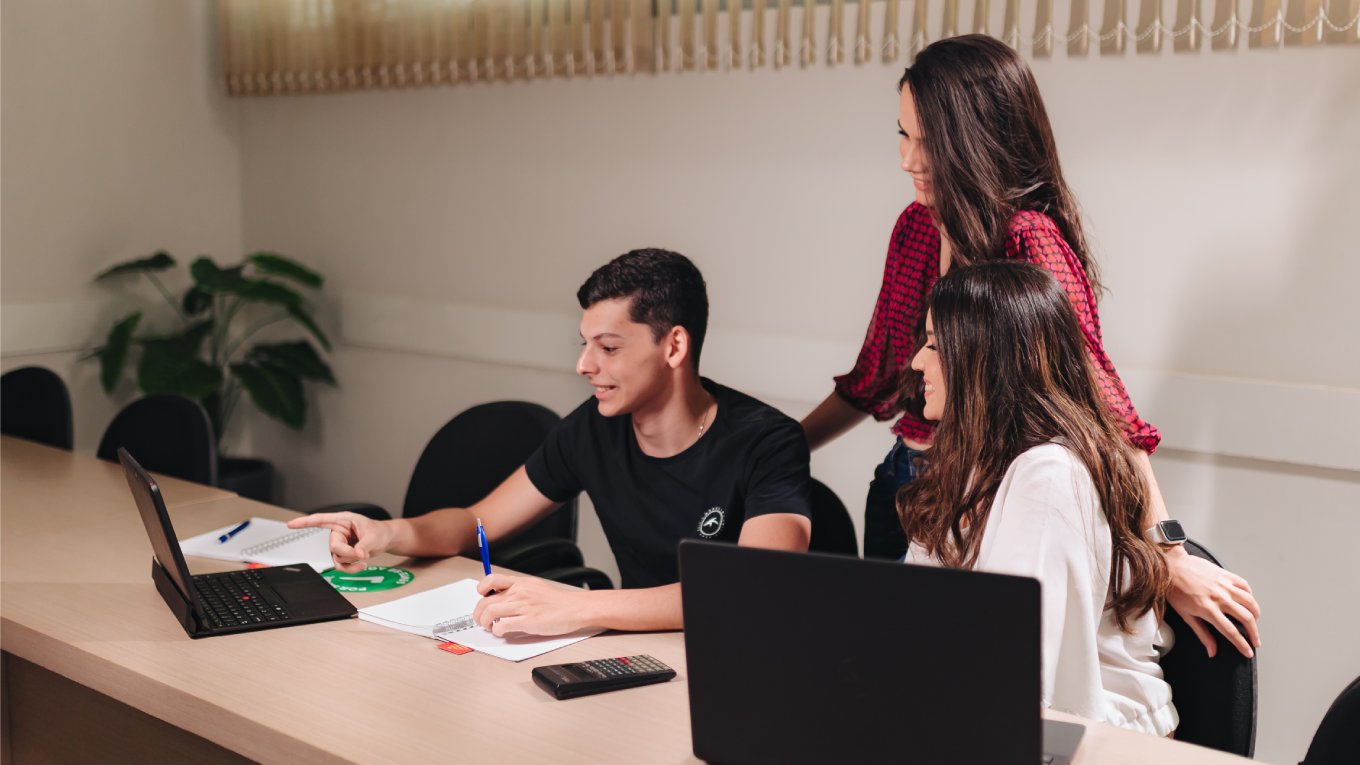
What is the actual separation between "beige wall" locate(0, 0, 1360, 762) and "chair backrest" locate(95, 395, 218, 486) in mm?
1060

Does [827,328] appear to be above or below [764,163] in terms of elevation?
below

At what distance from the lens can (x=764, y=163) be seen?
10.5ft

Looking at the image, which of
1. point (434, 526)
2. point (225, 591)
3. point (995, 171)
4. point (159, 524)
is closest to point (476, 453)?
point (434, 526)

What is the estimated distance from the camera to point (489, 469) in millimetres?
2682

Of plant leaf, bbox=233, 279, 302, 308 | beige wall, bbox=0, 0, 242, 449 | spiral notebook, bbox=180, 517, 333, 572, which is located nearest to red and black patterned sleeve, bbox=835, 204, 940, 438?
spiral notebook, bbox=180, 517, 333, 572

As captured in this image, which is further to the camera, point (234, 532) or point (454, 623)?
point (234, 532)

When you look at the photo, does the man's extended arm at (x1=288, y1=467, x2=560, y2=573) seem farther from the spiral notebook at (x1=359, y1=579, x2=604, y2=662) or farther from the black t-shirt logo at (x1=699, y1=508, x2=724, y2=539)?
the black t-shirt logo at (x1=699, y1=508, x2=724, y2=539)

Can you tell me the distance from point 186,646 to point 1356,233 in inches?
91.7

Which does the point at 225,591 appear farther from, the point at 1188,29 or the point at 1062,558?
the point at 1188,29

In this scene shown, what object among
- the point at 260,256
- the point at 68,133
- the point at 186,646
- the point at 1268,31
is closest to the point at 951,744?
the point at 186,646

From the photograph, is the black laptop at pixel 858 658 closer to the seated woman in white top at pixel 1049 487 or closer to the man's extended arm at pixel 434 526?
the seated woman in white top at pixel 1049 487

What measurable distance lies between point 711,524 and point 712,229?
1471 millimetres

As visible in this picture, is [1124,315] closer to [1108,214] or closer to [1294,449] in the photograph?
[1108,214]

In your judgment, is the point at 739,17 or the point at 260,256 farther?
the point at 260,256
